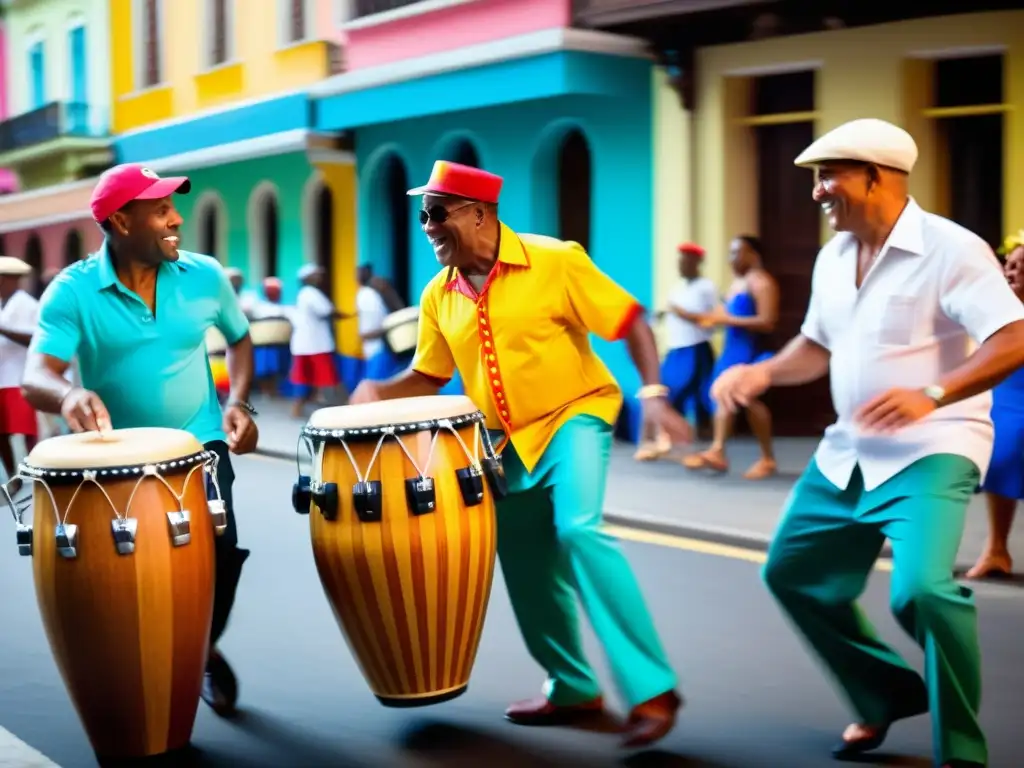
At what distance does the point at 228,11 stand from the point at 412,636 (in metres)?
21.4

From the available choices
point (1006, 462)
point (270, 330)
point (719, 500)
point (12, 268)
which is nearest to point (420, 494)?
point (1006, 462)

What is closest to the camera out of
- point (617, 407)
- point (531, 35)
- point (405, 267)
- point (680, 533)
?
point (617, 407)

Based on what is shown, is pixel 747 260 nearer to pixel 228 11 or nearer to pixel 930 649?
pixel 930 649

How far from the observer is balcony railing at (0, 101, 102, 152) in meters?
31.1

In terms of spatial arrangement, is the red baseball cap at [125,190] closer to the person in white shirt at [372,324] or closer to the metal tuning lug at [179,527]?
the metal tuning lug at [179,527]

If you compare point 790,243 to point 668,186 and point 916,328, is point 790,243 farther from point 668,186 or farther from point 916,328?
point 916,328

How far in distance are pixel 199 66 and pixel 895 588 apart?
2312cm

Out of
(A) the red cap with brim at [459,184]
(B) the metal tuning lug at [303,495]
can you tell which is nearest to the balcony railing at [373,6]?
(A) the red cap with brim at [459,184]

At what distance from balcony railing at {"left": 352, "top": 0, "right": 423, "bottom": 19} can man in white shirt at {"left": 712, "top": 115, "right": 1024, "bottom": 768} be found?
15.5 metres

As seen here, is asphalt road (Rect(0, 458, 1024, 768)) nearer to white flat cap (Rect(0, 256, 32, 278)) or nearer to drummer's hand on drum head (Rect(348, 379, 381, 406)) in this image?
drummer's hand on drum head (Rect(348, 379, 381, 406))

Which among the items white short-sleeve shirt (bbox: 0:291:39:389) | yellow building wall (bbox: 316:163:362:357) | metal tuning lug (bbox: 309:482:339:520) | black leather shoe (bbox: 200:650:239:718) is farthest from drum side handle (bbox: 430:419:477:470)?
yellow building wall (bbox: 316:163:362:357)

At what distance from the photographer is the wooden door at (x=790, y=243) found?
1580 cm

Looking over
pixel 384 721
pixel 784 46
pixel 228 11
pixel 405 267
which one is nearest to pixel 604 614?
pixel 384 721

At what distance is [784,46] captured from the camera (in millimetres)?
15594
